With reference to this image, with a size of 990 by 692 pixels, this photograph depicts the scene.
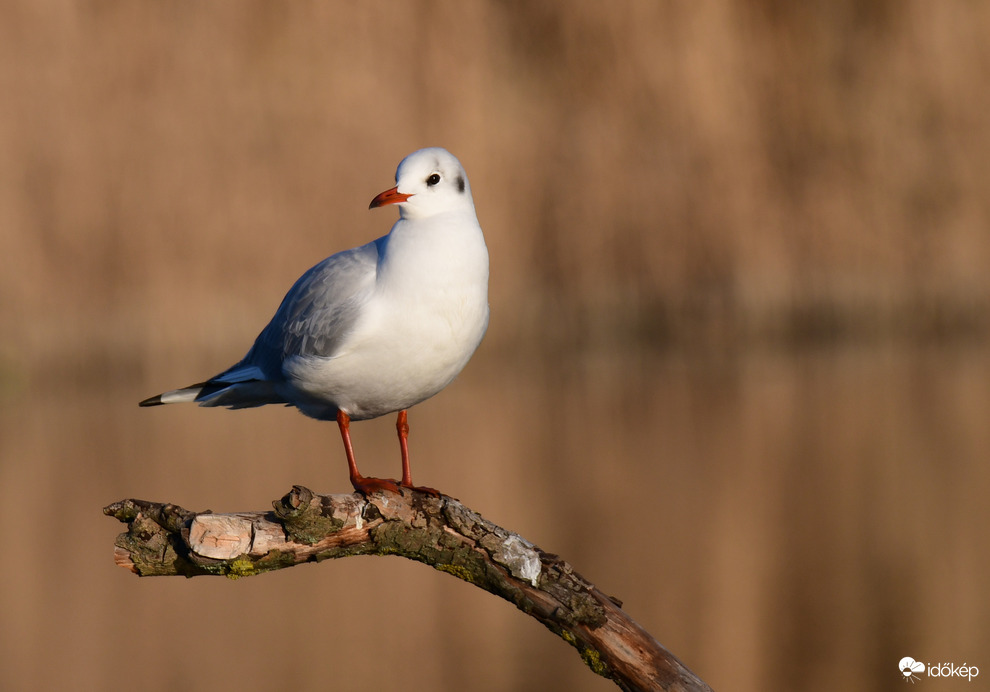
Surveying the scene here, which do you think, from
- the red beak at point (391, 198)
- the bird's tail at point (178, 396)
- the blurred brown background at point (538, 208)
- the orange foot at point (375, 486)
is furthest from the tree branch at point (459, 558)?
the blurred brown background at point (538, 208)

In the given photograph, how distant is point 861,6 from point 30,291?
569 inches

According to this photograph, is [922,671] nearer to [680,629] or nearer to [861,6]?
[680,629]

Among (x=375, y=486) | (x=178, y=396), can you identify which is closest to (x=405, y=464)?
(x=375, y=486)

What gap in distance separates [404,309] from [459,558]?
3.01 ft

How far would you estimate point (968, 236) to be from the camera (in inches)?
786

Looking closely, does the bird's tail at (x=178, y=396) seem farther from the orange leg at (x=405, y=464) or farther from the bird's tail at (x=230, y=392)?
the orange leg at (x=405, y=464)

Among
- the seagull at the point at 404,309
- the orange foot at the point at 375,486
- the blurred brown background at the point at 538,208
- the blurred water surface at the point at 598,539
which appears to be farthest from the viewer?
the blurred brown background at the point at 538,208

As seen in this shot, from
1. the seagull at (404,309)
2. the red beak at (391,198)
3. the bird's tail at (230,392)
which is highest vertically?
the red beak at (391,198)

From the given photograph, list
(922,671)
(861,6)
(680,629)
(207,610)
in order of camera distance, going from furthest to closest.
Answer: (861,6)
(207,610)
(680,629)
(922,671)

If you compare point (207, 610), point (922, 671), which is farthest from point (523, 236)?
point (922, 671)

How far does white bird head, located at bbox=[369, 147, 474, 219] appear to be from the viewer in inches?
161

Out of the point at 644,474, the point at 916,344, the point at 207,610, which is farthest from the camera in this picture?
the point at 916,344

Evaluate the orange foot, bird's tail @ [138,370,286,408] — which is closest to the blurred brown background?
bird's tail @ [138,370,286,408]

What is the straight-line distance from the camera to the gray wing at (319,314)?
13.6 ft
